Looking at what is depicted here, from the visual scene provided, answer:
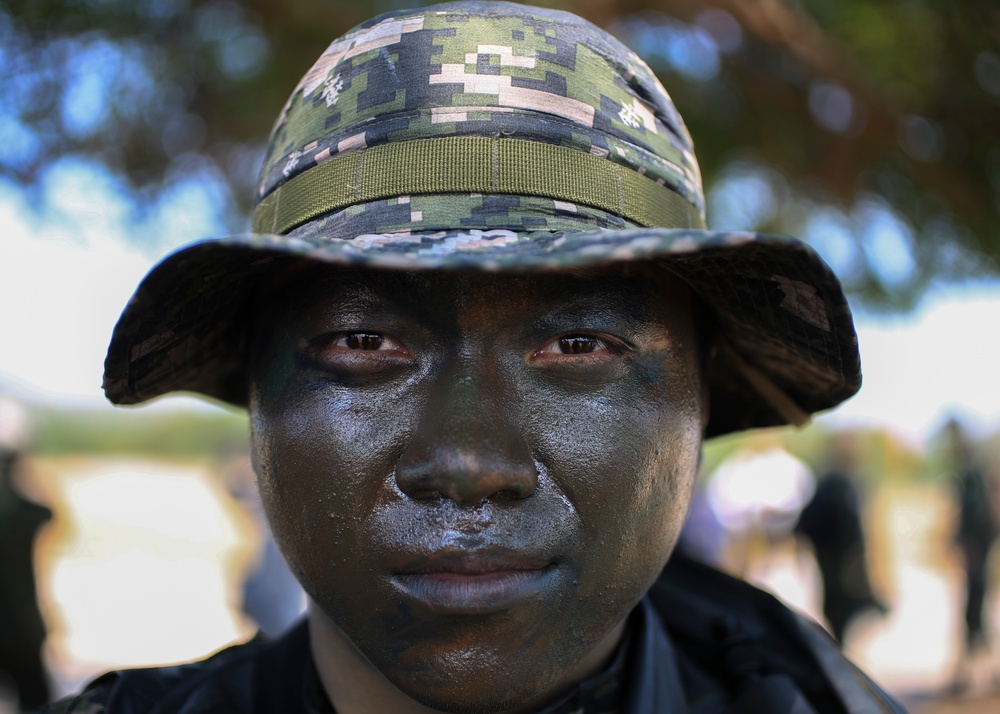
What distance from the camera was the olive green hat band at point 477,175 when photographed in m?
1.35

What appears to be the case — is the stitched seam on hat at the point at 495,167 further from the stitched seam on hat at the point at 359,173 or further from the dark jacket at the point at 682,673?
the dark jacket at the point at 682,673

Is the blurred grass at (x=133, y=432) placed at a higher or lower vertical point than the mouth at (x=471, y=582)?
lower

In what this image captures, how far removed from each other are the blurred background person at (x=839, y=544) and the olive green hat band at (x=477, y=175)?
5.93 m

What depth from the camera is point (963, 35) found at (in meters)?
3.80

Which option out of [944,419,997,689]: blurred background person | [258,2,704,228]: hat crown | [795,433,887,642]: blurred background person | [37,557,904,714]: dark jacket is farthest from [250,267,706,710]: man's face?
[944,419,997,689]: blurred background person

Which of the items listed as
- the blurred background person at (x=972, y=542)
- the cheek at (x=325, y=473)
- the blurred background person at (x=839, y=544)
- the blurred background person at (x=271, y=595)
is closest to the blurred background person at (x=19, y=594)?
the blurred background person at (x=271, y=595)

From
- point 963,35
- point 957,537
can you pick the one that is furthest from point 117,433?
point 963,35

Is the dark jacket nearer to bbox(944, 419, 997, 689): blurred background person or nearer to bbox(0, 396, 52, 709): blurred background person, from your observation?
bbox(0, 396, 52, 709): blurred background person

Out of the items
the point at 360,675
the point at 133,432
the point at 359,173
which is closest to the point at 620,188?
the point at 359,173

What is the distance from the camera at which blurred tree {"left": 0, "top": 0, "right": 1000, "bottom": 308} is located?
12.6 feet

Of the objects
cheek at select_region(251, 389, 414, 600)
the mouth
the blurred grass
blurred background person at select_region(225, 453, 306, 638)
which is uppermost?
cheek at select_region(251, 389, 414, 600)

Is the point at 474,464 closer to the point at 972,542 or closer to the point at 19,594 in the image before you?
the point at 19,594

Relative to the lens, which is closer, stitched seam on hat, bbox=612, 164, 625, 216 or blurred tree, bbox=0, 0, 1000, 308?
stitched seam on hat, bbox=612, 164, 625, 216

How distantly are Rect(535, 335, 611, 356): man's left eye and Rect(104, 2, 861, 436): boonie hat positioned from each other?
0.13 m
